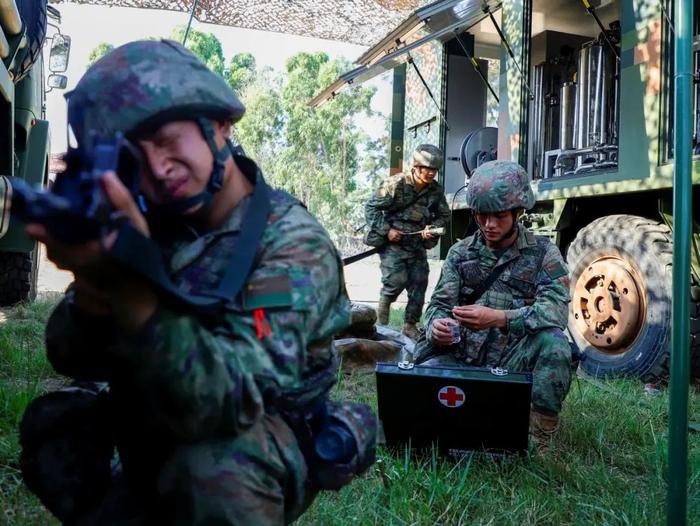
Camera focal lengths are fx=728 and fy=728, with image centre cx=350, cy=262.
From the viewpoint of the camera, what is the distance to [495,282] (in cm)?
308

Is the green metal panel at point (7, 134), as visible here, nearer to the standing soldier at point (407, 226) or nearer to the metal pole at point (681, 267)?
the metal pole at point (681, 267)

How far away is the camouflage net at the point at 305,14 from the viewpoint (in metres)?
7.91

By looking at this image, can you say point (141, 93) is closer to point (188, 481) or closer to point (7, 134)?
point (188, 481)

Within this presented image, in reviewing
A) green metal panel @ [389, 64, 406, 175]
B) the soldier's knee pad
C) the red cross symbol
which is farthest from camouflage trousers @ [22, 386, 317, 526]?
green metal panel @ [389, 64, 406, 175]

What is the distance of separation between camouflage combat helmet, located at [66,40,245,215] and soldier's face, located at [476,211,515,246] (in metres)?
1.92

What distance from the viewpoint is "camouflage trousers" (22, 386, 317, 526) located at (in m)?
1.16

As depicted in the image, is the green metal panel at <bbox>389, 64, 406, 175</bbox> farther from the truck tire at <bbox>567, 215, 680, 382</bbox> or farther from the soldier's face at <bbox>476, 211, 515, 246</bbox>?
the soldier's face at <bbox>476, 211, 515, 246</bbox>

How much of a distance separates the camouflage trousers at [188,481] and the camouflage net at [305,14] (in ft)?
21.6

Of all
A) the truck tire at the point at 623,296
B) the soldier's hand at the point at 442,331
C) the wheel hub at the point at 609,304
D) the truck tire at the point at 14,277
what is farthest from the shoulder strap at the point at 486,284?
the truck tire at the point at 14,277

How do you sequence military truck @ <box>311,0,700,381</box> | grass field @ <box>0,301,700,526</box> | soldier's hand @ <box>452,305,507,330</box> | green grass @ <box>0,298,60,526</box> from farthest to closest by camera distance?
military truck @ <box>311,0,700,381</box> < soldier's hand @ <box>452,305,507,330</box> < grass field @ <box>0,301,700,526</box> < green grass @ <box>0,298,60,526</box>

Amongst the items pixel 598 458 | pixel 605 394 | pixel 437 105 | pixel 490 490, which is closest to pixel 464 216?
pixel 437 105

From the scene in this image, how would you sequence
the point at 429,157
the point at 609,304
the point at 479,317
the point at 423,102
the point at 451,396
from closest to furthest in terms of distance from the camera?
the point at 451,396 < the point at 479,317 < the point at 609,304 < the point at 429,157 < the point at 423,102

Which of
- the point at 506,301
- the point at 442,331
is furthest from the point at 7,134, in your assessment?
the point at 506,301

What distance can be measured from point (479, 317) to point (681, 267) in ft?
4.15
